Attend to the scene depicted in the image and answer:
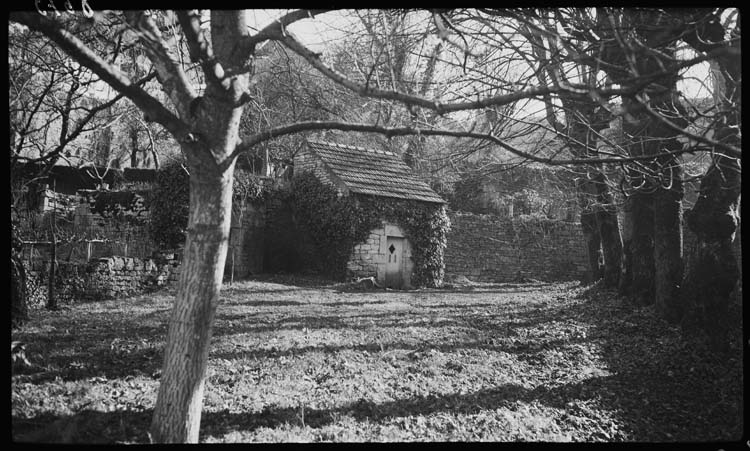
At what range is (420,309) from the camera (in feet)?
37.0

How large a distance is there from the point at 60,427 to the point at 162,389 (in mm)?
944

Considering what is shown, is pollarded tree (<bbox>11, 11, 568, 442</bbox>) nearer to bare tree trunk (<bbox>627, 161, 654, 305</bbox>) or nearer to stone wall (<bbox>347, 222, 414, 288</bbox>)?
bare tree trunk (<bbox>627, 161, 654, 305</bbox>)

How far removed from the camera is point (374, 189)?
16.2 metres

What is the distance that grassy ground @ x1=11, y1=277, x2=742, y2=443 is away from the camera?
16.8 ft

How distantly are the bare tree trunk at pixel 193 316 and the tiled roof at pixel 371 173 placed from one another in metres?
11.2

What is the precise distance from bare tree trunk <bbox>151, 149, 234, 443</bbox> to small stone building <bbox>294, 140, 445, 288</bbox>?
11.2 m

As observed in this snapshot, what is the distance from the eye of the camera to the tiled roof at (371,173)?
1620 centimetres

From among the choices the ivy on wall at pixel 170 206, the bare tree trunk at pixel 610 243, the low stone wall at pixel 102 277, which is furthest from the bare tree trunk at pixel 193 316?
the bare tree trunk at pixel 610 243

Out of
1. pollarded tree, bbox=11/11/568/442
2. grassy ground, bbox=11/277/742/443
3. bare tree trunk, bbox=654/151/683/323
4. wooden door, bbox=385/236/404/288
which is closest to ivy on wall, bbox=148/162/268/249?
grassy ground, bbox=11/277/742/443

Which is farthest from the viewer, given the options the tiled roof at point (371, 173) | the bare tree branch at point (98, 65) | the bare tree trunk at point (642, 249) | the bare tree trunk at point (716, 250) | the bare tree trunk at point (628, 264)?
the tiled roof at point (371, 173)

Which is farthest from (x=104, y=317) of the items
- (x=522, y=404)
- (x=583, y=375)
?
(x=583, y=375)

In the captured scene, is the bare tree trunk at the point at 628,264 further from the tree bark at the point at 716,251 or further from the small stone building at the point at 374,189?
the small stone building at the point at 374,189
